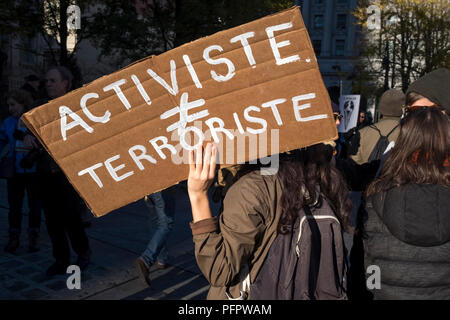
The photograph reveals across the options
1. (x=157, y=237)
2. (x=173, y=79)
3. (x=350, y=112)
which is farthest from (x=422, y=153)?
(x=350, y=112)

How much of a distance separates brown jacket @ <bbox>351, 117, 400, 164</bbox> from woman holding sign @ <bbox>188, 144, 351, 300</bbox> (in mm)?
2170

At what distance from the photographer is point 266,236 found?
162cm

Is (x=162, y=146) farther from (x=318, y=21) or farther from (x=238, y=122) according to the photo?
(x=318, y=21)

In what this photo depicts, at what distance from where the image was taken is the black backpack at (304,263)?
159 cm

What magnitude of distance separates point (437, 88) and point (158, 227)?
2929 mm

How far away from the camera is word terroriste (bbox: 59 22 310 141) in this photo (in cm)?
159

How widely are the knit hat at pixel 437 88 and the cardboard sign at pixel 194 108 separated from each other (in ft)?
3.32

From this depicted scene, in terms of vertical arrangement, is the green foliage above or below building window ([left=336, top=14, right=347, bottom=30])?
below

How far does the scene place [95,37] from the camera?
36.6 feet

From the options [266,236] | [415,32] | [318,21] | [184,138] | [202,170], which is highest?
[318,21]

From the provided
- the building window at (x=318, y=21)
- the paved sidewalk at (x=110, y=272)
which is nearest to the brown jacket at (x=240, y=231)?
the paved sidewalk at (x=110, y=272)

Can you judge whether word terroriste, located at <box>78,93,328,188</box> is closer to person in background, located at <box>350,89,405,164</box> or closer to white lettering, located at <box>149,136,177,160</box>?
white lettering, located at <box>149,136,177,160</box>

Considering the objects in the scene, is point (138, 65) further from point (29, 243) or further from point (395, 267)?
point (29, 243)

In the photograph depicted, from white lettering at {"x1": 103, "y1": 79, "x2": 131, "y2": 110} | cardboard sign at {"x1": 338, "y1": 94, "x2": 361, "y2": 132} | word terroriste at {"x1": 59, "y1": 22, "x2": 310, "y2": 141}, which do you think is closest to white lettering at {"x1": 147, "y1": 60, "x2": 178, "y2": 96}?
word terroriste at {"x1": 59, "y1": 22, "x2": 310, "y2": 141}
